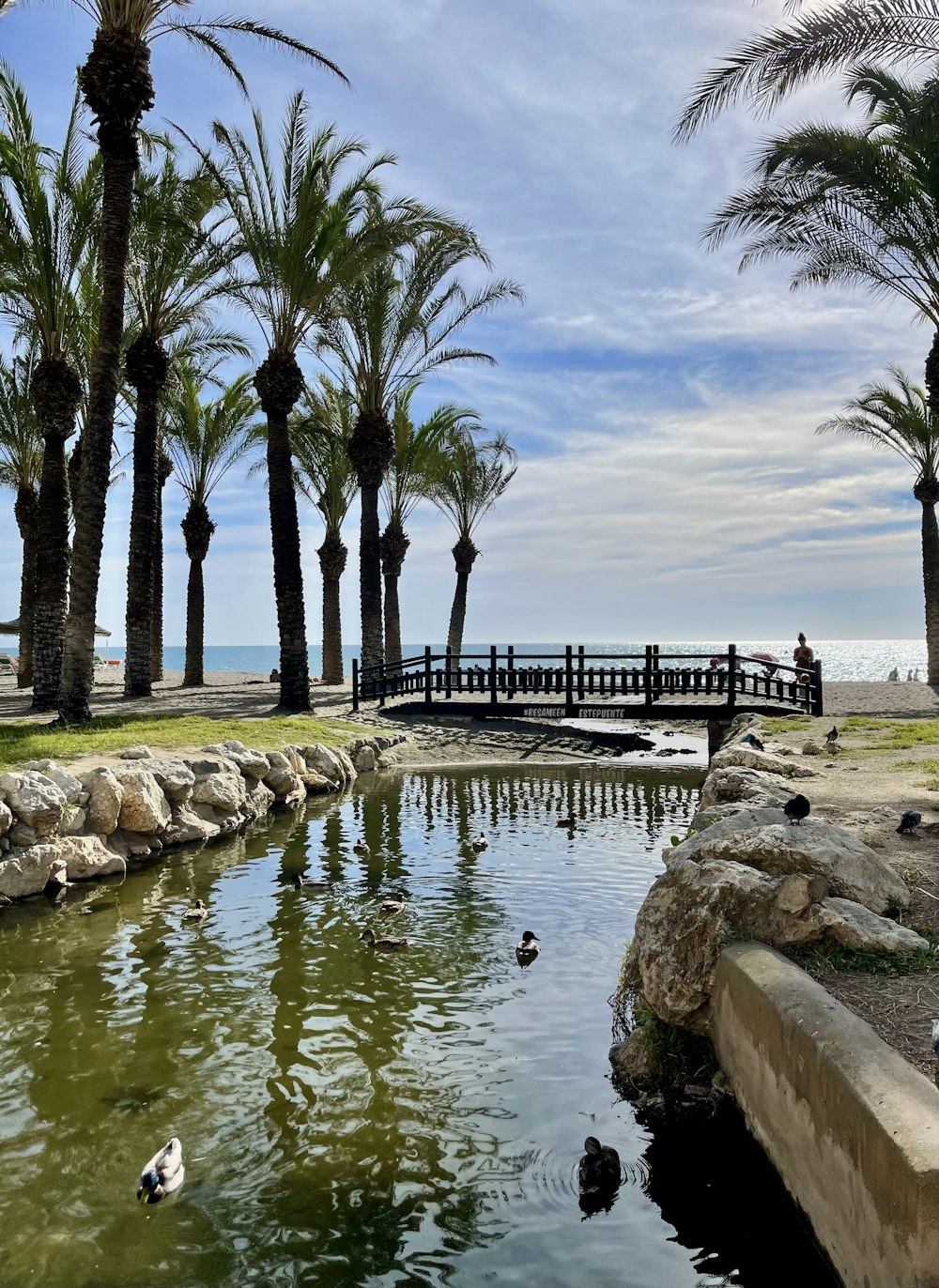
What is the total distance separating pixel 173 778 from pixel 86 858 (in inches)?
77.5

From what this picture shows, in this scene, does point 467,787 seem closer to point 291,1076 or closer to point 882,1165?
point 291,1076

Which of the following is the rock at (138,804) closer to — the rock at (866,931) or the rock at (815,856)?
A: the rock at (815,856)

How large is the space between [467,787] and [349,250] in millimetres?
12087

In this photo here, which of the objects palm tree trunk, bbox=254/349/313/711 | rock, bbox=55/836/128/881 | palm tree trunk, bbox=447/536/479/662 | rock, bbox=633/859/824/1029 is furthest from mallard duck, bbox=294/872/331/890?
palm tree trunk, bbox=447/536/479/662

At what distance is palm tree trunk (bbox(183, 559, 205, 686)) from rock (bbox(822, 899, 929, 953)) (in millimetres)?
25978

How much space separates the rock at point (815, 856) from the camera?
493 centimetres

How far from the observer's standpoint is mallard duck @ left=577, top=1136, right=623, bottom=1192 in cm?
401

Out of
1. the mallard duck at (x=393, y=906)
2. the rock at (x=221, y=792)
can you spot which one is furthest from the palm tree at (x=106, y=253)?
the mallard duck at (x=393, y=906)

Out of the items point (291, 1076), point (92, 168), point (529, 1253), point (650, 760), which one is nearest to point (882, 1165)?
point (529, 1253)

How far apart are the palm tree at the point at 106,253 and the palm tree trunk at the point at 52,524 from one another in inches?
102

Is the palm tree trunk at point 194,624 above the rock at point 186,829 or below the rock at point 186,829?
above

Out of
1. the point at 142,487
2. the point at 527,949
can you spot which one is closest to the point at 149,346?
the point at 142,487

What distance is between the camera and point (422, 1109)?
4.74m

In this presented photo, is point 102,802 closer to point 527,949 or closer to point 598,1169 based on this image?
point 527,949
